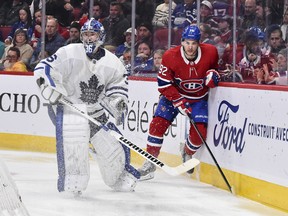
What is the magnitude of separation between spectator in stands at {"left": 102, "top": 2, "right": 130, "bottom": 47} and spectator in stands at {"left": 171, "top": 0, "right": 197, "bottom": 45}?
85 cm

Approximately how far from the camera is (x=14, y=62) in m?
10.8

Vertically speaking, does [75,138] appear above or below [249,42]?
below

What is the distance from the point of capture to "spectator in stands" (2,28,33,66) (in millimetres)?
10828

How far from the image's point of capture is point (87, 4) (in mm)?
10633

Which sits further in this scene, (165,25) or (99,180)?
(165,25)

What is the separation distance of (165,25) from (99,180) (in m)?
1.95

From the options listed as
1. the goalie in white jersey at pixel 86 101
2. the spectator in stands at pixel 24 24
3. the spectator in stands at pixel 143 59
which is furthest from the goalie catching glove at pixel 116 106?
the spectator in stands at pixel 24 24

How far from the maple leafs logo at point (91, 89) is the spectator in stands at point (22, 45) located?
332 cm

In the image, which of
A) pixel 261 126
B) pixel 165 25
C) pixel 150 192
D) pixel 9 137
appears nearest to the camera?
pixel 261 126

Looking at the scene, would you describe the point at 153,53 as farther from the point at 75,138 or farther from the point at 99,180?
the point at 75,138

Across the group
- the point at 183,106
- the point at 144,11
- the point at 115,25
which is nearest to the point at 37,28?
the point at 115,25

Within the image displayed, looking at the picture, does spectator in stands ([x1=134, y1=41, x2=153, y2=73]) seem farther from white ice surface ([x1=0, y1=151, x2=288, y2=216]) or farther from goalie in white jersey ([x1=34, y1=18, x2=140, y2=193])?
goalie in white jersey ([x1=34, y1=18, x2=140, y2=193])

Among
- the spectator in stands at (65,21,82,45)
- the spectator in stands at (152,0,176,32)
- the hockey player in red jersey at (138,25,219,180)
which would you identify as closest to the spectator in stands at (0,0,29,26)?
the spectator in stands at (65,21,82,45)

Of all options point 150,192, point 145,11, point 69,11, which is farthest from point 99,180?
point 69,11
